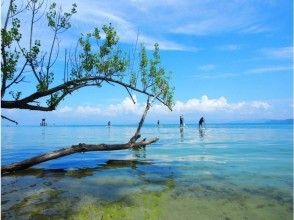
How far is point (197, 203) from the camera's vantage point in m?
11.8

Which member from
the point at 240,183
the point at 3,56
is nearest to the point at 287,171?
the point at 240,183

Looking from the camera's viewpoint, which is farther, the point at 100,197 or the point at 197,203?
the point at 100,197

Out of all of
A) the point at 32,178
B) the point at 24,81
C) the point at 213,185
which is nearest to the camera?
the point at 213,185

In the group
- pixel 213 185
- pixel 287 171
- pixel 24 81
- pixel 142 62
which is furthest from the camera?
pixel 142 62

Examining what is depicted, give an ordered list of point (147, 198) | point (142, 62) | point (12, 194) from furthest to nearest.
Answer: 1. point (142, 62)
2. point (12, 194)
3. point (147, 198)

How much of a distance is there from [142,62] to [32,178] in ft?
38.1

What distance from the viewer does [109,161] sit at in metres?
23.2

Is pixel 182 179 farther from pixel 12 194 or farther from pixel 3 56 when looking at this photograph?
pixel 3 56

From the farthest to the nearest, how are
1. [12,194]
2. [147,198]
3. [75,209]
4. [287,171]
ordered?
[287,171] → [12,194] → [147,198] → [75,209]

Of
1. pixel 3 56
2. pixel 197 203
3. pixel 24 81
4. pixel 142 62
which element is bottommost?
pixel 197 203

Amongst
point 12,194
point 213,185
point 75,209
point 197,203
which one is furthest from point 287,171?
point 12,194

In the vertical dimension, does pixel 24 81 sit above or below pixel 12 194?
above

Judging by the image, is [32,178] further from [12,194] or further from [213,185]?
[213,185]

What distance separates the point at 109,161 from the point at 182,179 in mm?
8187
